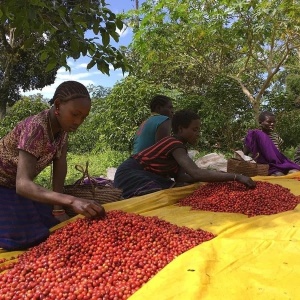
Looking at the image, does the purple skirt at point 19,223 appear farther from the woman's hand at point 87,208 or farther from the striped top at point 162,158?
the striped top at point 162,158

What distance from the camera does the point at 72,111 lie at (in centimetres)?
223

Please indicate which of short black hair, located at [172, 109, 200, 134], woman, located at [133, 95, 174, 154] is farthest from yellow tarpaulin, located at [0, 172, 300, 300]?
woman, located at [133, 95, 174, 154]

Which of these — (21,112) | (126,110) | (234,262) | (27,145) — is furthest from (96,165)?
(234,262)

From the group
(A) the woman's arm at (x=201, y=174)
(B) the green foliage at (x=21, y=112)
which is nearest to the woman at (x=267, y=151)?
(A) the woman's arm at (x=201, y=174)

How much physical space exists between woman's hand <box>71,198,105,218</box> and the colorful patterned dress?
399mm

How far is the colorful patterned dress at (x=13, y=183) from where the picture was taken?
2258 mm

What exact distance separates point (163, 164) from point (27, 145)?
5.23ft

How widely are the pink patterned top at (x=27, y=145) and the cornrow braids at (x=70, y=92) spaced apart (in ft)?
0.60

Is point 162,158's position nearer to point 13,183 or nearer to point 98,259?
point 13,183

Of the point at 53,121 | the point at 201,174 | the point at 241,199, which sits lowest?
the point at 241,199

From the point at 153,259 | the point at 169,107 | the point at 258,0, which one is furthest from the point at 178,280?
the point at 258,0

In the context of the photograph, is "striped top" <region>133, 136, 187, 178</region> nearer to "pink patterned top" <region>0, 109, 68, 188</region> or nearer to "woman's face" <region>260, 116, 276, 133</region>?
"pink patterned top" <region>0, 109, 68, 188</region>

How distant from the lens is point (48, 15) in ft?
10.6

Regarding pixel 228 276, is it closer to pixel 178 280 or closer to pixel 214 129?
pixel 178 280
